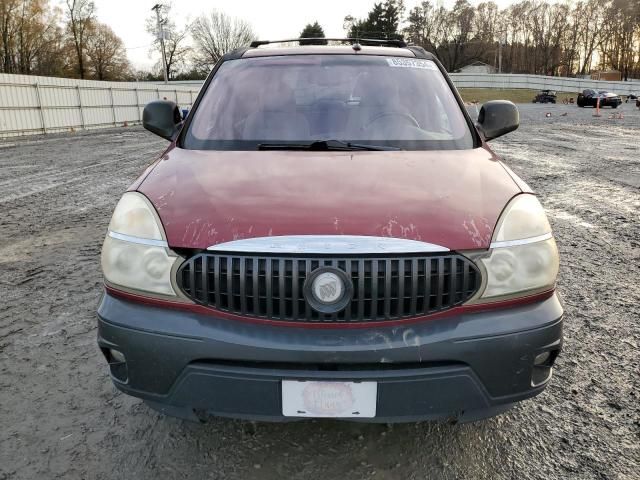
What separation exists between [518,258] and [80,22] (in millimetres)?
65301

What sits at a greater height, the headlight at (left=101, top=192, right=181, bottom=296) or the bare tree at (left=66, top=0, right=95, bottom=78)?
the bare tree at (left=66, top=0, right=95, bottom=78)

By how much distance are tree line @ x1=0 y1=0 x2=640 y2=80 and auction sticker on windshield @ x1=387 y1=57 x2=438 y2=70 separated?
59841 millimetres

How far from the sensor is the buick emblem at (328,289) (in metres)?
1.70

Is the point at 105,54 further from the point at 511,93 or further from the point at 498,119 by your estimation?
the point at 498,119

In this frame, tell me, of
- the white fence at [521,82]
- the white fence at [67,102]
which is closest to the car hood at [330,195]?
the white fence at [67,102]

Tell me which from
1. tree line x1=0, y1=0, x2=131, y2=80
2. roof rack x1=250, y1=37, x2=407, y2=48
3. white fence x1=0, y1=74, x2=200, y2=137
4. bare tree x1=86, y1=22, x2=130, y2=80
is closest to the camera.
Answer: roof rack x1=250, y1=37, x2=407, y2=48

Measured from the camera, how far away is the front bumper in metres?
1.68

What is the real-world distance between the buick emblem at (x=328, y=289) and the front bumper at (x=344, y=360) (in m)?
0.10

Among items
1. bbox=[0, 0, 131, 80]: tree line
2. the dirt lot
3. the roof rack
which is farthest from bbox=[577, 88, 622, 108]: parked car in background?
bbox=[0, 0, 131, 80]: tree line

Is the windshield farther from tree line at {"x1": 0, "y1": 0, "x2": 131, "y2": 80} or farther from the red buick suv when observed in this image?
tree line at {"x1": 0, "y1": 0, "x2": 131, "y2": 80}

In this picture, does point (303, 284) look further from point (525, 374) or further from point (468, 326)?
point (525, 374)

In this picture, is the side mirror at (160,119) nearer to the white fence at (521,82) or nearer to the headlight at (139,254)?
the headlight at (139,254)

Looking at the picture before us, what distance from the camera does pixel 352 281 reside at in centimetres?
171

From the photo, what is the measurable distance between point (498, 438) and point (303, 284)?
1207 mm
